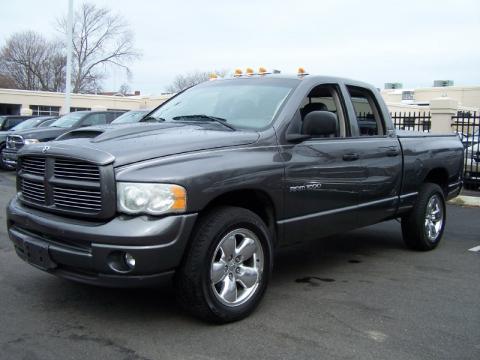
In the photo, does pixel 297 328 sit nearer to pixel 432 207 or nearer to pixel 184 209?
pixel 184 209

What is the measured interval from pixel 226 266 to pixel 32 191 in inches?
64.0

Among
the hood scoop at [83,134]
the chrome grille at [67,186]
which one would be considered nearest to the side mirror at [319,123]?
the hood scoop at [83,134]

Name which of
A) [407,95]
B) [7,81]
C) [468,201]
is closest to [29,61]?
[7,81]

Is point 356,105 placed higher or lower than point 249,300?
higher

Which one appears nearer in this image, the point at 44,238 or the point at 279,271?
the point at 44,238

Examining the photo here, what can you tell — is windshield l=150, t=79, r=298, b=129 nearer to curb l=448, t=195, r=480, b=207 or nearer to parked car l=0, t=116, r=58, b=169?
curb l=448, t=195, r=480, b=207

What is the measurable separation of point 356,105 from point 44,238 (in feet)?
11.1

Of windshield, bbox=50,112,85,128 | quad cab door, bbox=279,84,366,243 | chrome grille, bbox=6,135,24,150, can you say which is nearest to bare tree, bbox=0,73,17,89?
windshield, bbox=50,112,85,128

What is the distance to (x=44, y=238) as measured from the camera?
12.9 ft

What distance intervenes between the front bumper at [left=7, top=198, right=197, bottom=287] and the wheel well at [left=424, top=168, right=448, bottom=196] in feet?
13.7

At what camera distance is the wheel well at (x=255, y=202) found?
4.23 m

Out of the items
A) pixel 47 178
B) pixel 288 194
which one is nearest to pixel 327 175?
pixel 288 194

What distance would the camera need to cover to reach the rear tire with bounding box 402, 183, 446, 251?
640cm

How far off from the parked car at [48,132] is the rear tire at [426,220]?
9209 millimetres
